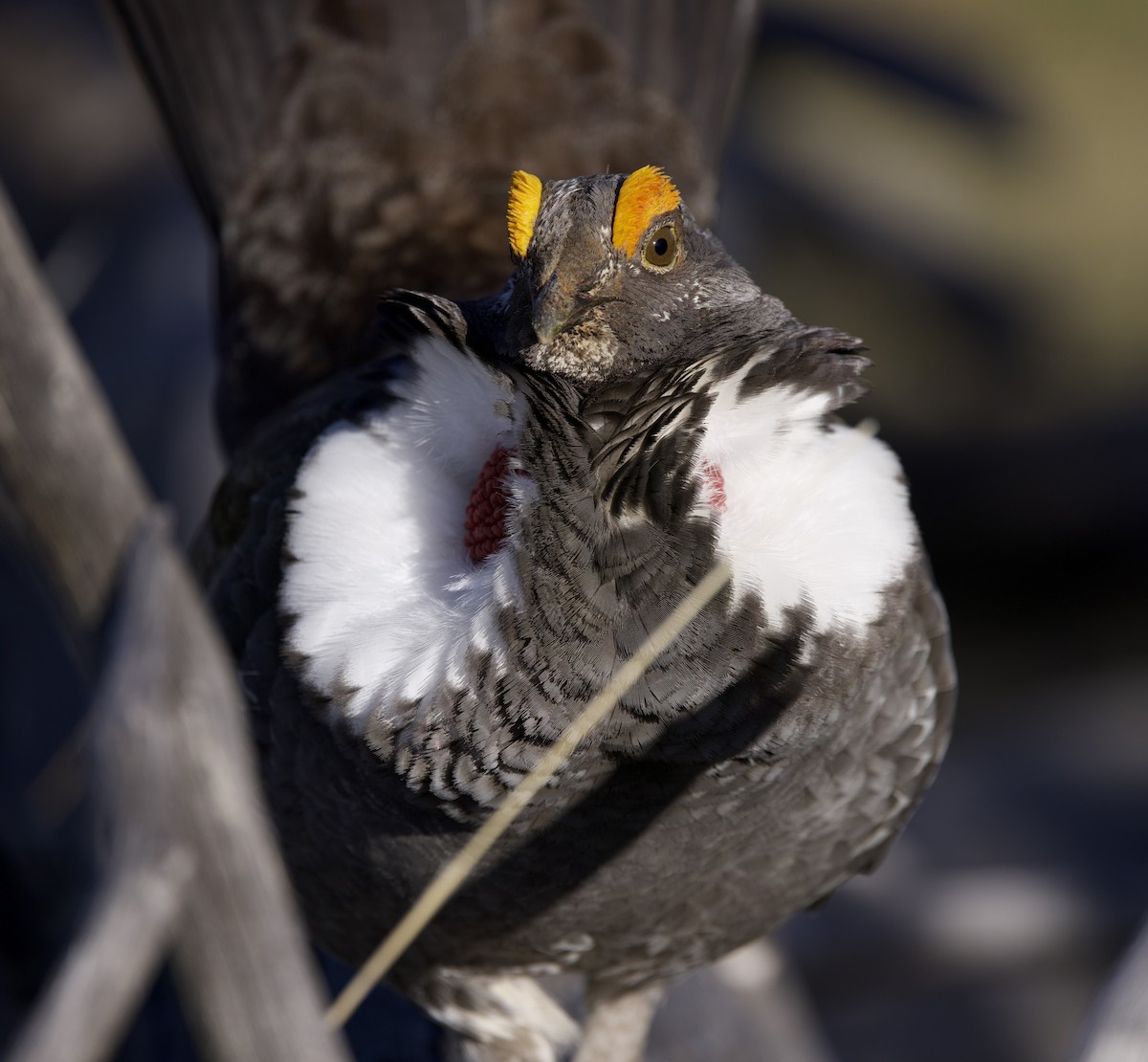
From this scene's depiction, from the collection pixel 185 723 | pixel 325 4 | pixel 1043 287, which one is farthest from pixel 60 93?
pixel 185 723

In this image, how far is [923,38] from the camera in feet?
16.7

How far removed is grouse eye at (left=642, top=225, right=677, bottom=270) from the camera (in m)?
1.55

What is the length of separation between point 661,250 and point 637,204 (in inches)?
2.5

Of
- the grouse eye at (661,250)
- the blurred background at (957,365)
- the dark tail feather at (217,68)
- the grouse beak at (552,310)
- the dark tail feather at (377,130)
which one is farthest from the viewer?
the blurred background at (957,365)

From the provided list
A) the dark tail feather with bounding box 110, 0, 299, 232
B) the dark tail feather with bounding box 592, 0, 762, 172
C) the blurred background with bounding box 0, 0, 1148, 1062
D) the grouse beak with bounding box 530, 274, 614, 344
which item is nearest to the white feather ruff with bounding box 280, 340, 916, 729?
the grouse beak with bounding box 530, 274, 614, 344

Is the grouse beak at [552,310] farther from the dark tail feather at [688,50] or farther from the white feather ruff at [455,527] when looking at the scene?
the dark tail feather at [688,50]

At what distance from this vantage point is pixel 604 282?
4.95 feet

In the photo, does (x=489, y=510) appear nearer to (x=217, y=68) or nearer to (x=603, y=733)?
(x=603, y=733)

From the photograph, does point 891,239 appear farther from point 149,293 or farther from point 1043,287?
point 149,293

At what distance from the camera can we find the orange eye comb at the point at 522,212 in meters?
1.53

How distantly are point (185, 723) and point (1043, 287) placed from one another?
4.61 m

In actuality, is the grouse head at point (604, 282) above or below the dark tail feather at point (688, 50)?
below

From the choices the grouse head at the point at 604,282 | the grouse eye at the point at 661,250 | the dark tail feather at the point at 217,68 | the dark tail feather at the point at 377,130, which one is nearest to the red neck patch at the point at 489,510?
the grouse head at the point at 604,282

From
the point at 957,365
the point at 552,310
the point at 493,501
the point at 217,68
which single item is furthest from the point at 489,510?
the point at 957,365
